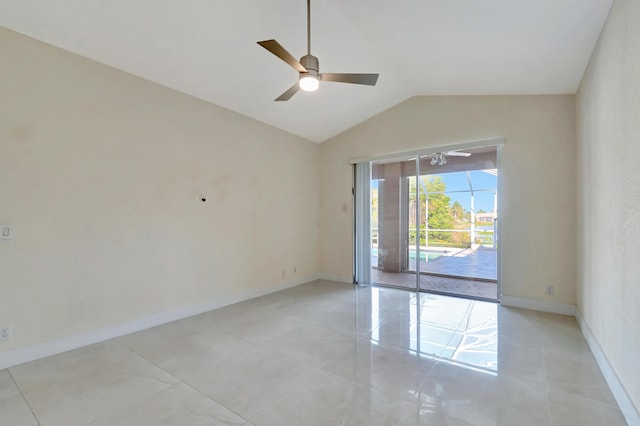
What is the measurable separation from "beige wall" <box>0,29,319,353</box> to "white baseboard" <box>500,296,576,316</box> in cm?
389

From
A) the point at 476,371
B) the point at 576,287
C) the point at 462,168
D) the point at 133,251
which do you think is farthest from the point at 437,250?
the point at 133,251

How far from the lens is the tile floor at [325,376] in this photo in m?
1.91

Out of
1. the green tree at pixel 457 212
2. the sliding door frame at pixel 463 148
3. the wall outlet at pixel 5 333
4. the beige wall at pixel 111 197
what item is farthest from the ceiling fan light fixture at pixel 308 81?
the green tree at pixel 457 212

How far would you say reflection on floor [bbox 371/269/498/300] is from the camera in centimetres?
483

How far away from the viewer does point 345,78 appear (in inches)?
105

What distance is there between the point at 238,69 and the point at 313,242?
361cm

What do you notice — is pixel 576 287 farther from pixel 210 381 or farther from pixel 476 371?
pixel 210 381

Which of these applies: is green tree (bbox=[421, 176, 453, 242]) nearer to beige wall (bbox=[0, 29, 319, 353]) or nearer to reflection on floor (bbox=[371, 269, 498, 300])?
reflection on floor (bbox=[371, 269, 498, 300])

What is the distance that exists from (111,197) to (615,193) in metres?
4.76

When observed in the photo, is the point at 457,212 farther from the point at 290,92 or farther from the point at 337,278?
the point at 290,92

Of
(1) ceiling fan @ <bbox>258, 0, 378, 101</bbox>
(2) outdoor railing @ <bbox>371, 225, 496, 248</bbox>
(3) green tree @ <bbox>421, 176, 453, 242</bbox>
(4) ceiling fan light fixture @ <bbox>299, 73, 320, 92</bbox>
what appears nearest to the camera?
(1) ceiling fan @ <bbox>258, 0, 378, 101</bbox>

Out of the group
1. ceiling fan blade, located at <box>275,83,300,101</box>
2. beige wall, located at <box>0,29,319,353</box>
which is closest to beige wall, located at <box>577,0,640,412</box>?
ceiling fan blade, located at <box>275,83,300,101</box>

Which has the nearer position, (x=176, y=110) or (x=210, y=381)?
(x=210, y=381)

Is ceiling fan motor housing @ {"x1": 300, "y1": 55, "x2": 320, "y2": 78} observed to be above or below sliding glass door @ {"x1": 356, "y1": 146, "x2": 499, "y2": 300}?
above
